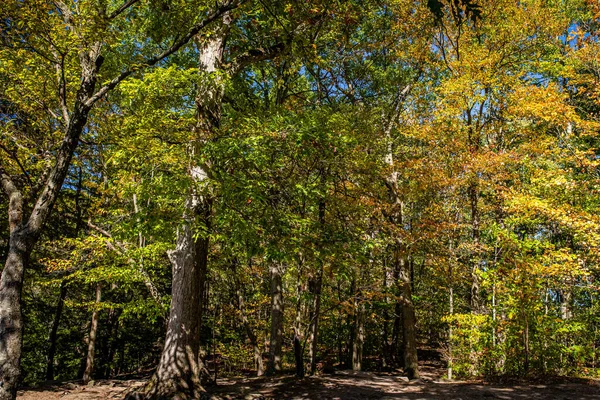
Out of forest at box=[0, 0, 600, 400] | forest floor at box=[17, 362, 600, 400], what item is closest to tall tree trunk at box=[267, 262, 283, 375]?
forest at box=[0, 0, 600, 400]

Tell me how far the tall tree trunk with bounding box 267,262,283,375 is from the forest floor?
79.3 inches

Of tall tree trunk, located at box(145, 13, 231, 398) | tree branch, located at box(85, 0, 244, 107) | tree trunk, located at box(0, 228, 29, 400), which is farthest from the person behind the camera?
tall tree trunk, located at box(145, 13, 231, 398)

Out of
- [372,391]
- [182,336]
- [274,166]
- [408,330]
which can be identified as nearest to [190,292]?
[182,336]

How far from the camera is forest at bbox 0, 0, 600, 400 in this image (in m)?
5.45

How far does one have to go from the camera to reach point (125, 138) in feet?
20.3

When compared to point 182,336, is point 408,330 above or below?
below

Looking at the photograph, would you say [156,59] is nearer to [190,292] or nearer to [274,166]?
→ [274,166]

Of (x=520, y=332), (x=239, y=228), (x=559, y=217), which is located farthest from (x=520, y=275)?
(x=239, y=228)

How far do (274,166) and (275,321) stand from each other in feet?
21.4

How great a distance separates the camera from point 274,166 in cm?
675

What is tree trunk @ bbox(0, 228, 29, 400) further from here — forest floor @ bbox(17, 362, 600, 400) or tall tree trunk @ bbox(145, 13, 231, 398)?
forest floor @ bbox(17, 362, 600, 400)

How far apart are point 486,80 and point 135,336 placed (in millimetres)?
17417

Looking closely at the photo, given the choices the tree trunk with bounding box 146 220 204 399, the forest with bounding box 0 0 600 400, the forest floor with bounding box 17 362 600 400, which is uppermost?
the forest with bounding box 0 0 600 400

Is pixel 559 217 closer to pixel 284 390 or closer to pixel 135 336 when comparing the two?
pixel 284 390
